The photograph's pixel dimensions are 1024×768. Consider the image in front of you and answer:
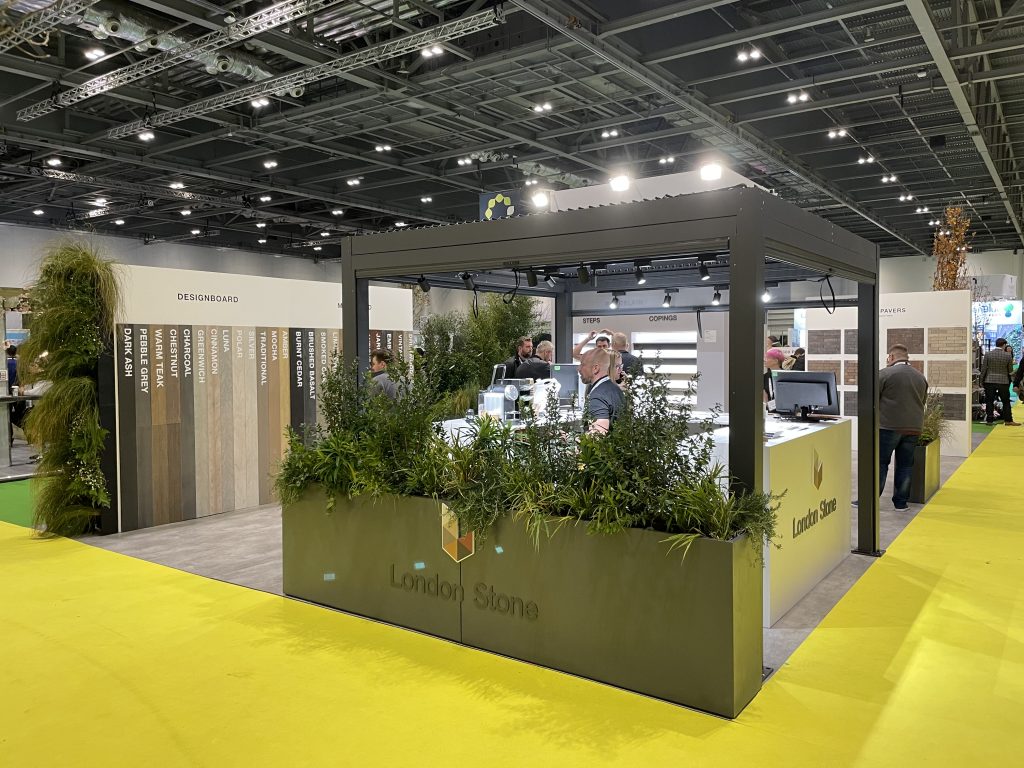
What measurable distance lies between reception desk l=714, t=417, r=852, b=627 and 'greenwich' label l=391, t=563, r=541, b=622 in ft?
4.17

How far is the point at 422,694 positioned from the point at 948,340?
8.96 metres

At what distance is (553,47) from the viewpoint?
721cm

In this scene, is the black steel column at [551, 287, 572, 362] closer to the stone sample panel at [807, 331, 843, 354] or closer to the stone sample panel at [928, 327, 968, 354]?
the stone sample panel at [807, 331, 843, 354]

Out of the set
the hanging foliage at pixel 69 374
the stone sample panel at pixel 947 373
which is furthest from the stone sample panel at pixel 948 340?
the hanging foliage at pixel 69 374

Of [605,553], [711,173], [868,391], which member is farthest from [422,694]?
[868,391]

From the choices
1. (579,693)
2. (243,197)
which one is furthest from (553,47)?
(243,197)

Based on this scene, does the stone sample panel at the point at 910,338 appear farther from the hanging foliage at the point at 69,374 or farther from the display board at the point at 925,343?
the hanging foliage at the point at 69,374

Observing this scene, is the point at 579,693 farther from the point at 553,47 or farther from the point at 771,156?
the point at 771,156

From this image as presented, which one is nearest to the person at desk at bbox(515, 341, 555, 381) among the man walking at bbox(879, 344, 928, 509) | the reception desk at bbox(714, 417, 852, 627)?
the man walking at bbox(879, 344, 928, 509)

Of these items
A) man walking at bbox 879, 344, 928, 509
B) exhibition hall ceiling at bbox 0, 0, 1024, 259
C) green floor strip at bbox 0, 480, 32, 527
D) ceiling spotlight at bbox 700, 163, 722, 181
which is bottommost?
green floor strip at bbox 0, 480, 32, 527

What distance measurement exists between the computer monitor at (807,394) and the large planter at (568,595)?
275cm

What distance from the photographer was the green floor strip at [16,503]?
21.1ft

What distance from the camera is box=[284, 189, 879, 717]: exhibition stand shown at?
9.36 ft

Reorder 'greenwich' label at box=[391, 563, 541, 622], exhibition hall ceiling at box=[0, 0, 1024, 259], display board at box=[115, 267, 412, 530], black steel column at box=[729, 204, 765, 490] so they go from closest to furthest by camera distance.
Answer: black steel column at box=[729, 204, 765, 490] < 'greenwich' label at box=[391, 563, 541, 622] < display board at box=[115, 267, 412, 530] < exhibition hall ceiling at box=[0, 0, 1024, 259]
